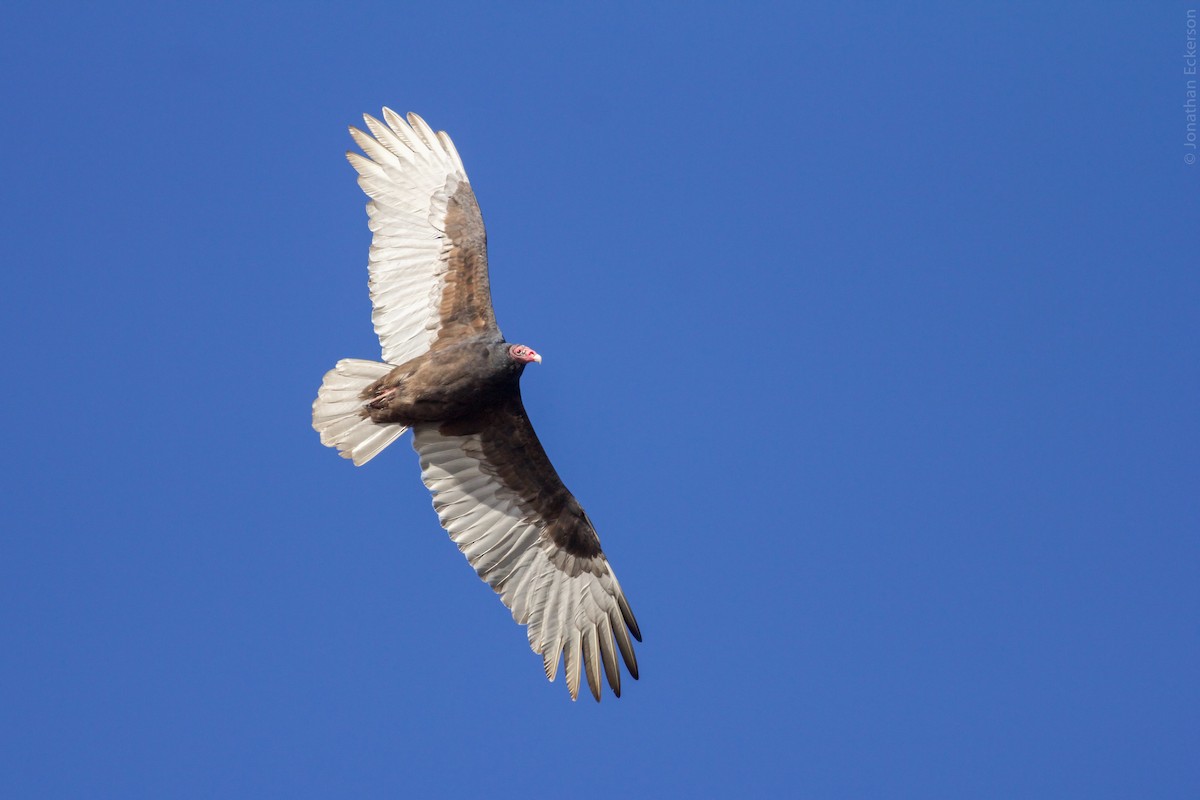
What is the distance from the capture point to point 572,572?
979cm

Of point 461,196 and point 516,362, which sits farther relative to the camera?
point 461,196

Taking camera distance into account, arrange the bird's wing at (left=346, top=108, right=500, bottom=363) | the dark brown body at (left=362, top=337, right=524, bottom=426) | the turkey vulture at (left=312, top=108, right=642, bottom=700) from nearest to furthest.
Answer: the dark brown body at (left=362, top=337, right=524, bottom=426), the turkey vulture at (left=312, top=108, right=642, bottom=700), the bird's wing at (left=346, top=108, right=500, bottom=363)

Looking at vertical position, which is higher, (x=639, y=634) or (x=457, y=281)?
(x=457, y=281)

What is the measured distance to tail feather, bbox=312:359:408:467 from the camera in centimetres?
938

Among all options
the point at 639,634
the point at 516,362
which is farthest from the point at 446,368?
the point at 639,634

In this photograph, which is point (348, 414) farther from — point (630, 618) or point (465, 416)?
point (630, 618)

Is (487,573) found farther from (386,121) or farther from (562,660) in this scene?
(386,121)

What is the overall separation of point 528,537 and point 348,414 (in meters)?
1.80

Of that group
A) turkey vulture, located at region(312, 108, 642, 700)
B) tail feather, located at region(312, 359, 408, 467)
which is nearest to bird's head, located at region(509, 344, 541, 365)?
turkey vulture, located at region(312, 108, 642, 700)

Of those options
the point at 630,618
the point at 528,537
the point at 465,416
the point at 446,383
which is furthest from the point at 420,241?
the point at 630,618

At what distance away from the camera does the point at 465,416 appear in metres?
9.48

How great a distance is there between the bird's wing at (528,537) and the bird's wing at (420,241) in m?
0.78

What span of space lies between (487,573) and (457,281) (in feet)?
7.95

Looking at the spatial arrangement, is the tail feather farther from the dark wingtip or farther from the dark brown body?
the dark wingtip
